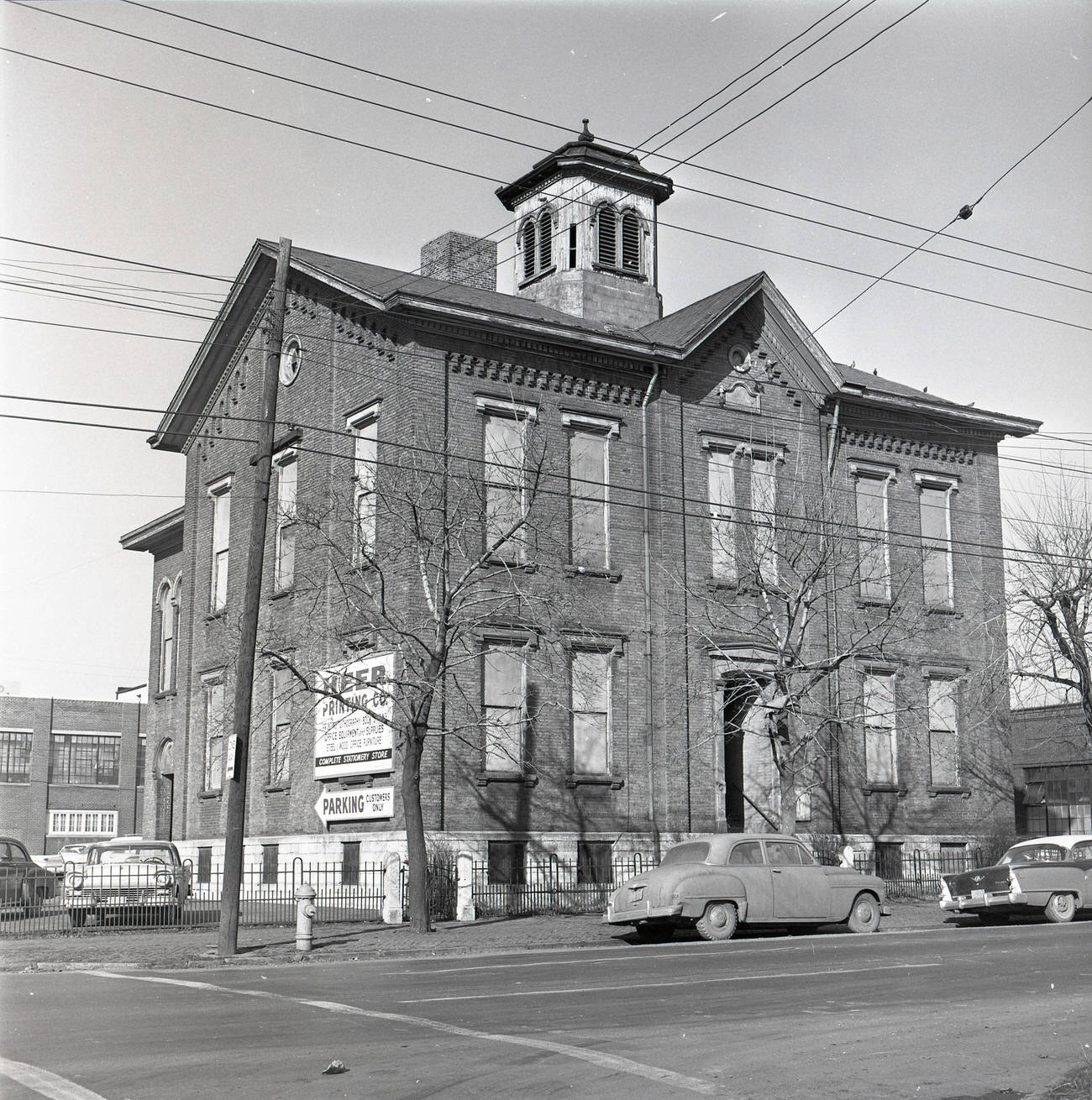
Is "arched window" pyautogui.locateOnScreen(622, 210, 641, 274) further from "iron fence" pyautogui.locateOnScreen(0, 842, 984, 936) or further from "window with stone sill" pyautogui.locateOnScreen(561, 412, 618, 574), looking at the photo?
"iron fence" pyautogui.locateOnScreen(0, 842, 984, 936)

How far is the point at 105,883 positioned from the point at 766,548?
13.9m

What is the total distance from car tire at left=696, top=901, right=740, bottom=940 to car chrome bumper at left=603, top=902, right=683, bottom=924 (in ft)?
1.71

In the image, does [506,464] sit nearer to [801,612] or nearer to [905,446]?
[801,612]

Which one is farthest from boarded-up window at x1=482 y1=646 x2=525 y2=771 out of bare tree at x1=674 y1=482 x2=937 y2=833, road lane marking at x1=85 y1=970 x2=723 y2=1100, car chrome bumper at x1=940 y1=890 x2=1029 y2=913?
road lane marking at x1=85 y1=970 x2=723 y2=1100

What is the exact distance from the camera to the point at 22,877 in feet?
99.2

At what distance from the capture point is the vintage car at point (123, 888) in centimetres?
2412

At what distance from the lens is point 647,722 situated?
29297mm

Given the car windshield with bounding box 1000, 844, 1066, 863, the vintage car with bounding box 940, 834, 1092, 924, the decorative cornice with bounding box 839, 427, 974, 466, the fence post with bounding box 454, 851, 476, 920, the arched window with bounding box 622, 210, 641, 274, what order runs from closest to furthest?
the fence post with bounding box 454, 851, 476, 920 → the vintage car with bounding box 940, 834, 1092, 924 → the car windshield with bounding box 1000, 844, 1066, 863 → the decorative cornice with bounding box 839, 427, 974, 466 → the arched window with bounding box 622, 210, 641, 274

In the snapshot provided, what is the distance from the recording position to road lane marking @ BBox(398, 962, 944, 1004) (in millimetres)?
13094

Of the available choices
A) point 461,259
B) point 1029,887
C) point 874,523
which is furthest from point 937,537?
point 461,259

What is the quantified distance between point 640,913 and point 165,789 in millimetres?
20580

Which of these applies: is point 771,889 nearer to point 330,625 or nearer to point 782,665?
point 782,665

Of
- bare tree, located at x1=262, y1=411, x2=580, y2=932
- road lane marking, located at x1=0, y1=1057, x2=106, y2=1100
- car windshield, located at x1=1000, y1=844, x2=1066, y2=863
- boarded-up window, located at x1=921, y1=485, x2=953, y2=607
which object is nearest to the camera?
road lane marking, located at x1=0, y1=1057, x2=106, y2=1100

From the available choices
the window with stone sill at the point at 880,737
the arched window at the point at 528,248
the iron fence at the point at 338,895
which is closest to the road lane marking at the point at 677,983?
the iron fence at the point at 338,895
